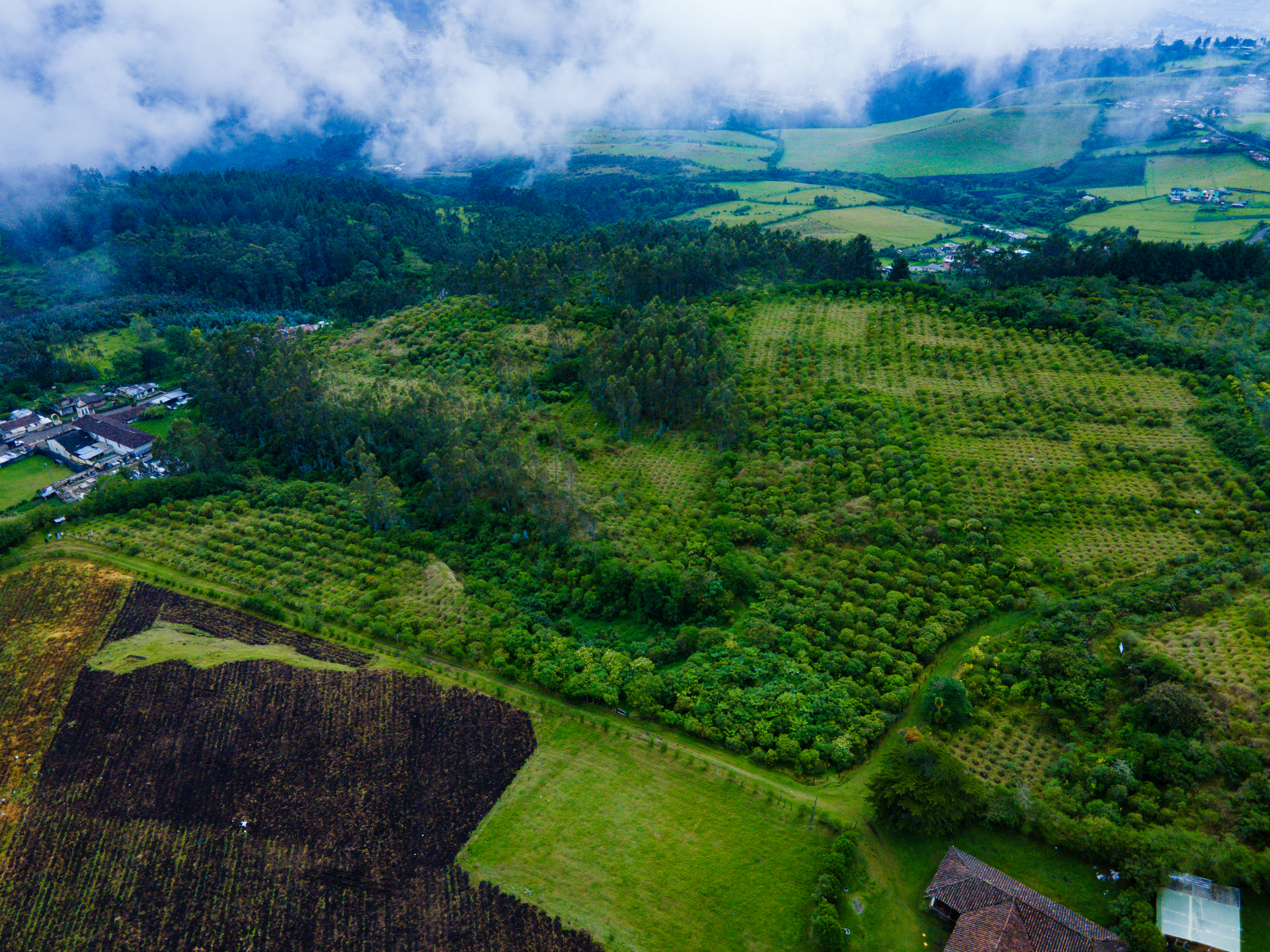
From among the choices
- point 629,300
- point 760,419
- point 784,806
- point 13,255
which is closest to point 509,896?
point 784,806

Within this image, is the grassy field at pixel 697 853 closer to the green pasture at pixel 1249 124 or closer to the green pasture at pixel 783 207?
the green pasture at pixel 783 207

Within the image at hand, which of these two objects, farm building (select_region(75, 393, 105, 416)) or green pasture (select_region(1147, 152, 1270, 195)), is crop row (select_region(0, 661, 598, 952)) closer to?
farm building (select_region(75, 393, 105, 416))

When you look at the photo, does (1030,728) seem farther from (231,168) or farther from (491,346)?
(231,168)

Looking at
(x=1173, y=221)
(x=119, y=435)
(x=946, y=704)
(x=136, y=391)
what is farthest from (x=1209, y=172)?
(x=136, y=391)

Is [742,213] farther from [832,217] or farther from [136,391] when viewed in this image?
[136,391]

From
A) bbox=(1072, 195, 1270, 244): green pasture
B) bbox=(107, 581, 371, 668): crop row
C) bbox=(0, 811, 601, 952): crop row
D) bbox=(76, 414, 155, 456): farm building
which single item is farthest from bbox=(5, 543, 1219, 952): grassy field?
bbox=(1072, 195, 1270, 244): green pasture

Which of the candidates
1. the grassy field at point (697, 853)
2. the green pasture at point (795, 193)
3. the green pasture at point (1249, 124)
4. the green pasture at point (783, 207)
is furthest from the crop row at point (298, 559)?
the green pasture at point (1249, 124)

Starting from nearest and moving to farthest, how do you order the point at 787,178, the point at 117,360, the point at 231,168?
the point at 117,360
the point at 231,168
the point at 787,178
